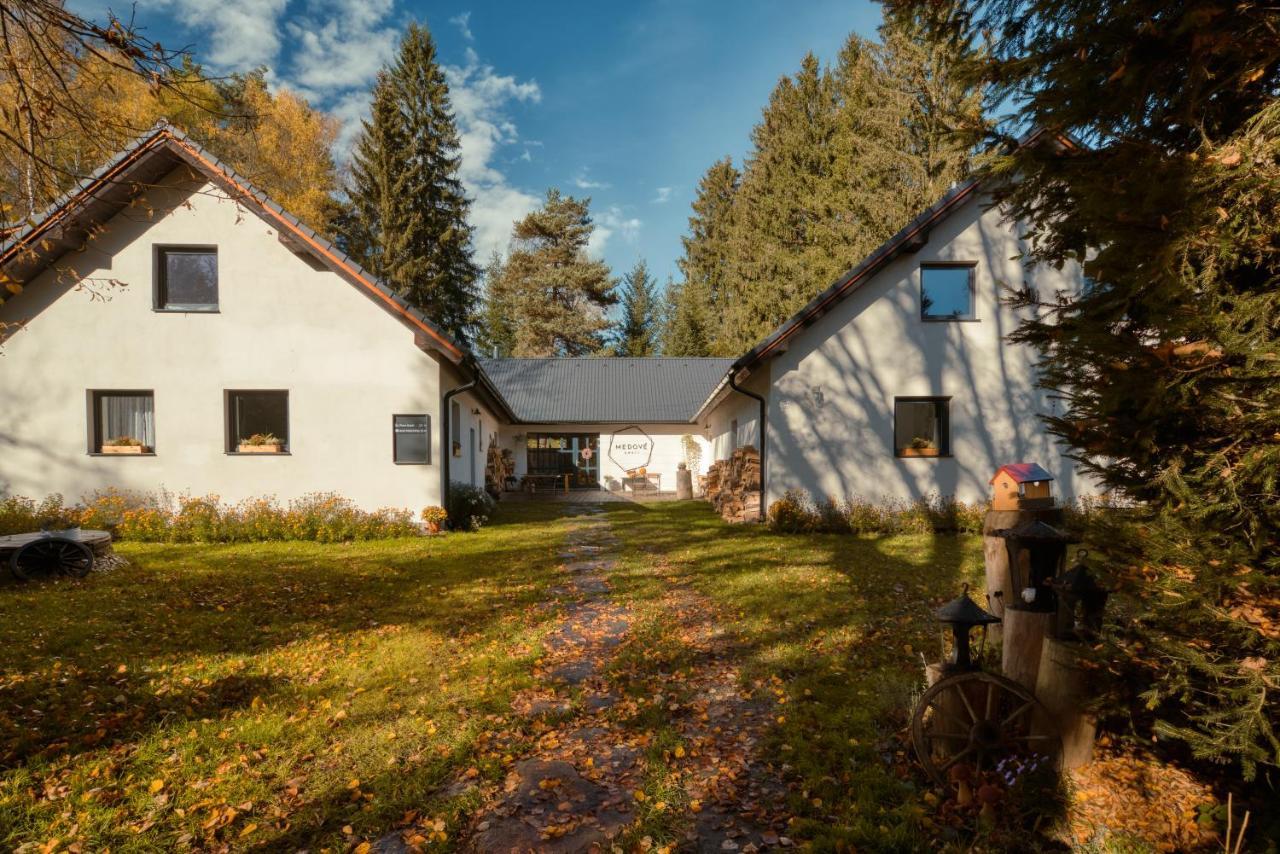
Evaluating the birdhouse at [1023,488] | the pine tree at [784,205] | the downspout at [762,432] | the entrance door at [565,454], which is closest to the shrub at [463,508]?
the downspout at [762,432]

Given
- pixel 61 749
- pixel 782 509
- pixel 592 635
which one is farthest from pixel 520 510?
pixel 61 749

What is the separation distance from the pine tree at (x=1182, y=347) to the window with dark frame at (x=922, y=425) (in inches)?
388

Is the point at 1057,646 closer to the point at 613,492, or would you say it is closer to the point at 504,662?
the point at 504,662

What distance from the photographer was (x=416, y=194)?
31.0m

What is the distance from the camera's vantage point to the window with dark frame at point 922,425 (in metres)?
12.6

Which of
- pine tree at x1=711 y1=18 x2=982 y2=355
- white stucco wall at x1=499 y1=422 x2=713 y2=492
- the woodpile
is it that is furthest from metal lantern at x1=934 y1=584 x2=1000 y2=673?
white stucco wall at x1=499 y1=422 x2=713 y2=492

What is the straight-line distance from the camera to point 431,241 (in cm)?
3191

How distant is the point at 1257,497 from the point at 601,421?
22.4m

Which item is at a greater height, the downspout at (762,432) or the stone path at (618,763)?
the downspout at (762,432)

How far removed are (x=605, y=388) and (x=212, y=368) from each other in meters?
16.6

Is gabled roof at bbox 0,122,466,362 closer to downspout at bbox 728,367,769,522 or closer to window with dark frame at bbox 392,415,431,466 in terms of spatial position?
window with dark frame at bbox 392,415,431,466

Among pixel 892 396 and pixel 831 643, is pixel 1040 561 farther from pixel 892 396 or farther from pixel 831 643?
pixel 892 396

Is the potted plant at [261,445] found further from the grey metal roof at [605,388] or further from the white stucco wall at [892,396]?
the grey metal roof at [605,388]

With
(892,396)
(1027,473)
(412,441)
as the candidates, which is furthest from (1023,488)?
(412,441)
